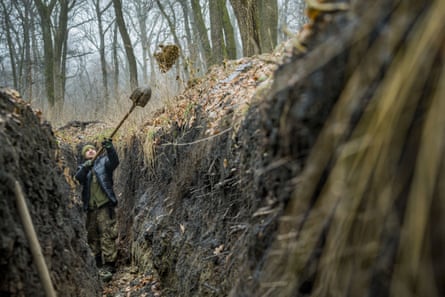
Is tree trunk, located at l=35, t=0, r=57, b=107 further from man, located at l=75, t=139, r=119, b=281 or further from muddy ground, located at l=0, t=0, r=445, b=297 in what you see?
muddy ground, located at l=0, t=0, r=445, b=297

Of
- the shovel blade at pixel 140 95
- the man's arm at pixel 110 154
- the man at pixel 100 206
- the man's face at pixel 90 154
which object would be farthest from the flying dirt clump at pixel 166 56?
the man's face at pixel 90 154

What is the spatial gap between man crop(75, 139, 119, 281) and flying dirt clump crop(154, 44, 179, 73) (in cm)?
156

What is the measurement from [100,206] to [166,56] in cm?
253

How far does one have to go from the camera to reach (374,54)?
3.25 feet

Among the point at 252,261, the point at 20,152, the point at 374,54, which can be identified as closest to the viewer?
the point at 374,54

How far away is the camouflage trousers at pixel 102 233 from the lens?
19.6ft

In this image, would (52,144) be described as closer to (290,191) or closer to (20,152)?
(20,152)

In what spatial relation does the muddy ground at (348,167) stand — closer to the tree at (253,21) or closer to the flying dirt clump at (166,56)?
the tree at (253,21)

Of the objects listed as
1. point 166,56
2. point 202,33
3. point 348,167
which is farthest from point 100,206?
point 348,167

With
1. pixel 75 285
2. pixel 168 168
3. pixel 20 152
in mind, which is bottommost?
pixel 75 285

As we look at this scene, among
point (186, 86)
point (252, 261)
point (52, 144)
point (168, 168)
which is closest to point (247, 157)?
point (252, 261)

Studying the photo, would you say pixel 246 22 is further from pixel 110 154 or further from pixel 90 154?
pixel 90 154

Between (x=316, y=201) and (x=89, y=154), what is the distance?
587 cm

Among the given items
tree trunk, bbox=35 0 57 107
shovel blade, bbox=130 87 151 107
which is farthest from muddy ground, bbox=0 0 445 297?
tree trunk, bbox=35 0 57 107
